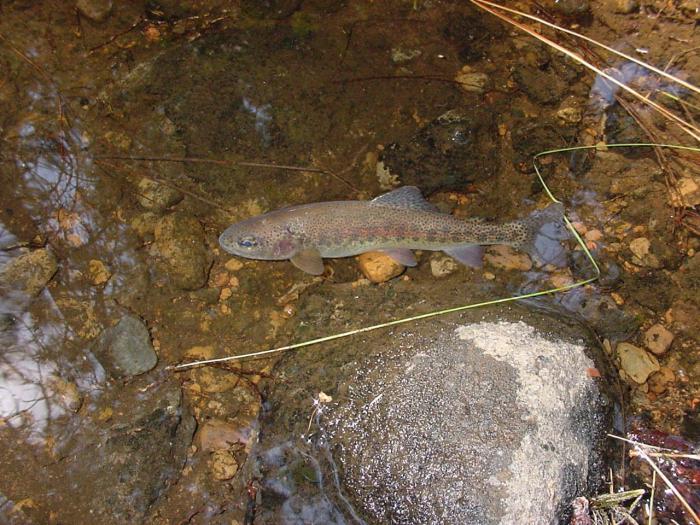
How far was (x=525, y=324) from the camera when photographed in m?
4.55

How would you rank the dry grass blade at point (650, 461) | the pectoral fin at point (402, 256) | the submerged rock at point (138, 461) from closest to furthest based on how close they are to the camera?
the dry grass blade at point (650, 461) < the submerged rock at point (138, 461) < the pectoral fin at point (402, 256)

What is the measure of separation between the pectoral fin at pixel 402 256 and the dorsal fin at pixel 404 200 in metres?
0.50

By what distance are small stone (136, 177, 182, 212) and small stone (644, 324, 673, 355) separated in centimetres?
556

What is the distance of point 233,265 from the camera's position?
18.5 ft

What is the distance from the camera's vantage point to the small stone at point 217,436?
479 centimetres

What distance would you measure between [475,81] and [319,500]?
17.1 feet

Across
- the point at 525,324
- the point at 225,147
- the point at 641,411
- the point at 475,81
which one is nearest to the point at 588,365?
the point at 525,324

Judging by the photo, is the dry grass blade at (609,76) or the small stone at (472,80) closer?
the dry grass blade at (609,76)

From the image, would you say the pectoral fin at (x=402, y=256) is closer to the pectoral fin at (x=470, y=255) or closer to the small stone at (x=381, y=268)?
the small stone at (x=381, y=268)

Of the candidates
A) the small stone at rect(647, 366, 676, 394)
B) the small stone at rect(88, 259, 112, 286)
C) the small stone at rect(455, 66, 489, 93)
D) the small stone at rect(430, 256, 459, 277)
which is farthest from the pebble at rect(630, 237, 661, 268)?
the small stone at rect(88, 259, 112, 286)

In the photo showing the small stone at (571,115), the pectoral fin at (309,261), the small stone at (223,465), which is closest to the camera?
the small stone at (223,465)

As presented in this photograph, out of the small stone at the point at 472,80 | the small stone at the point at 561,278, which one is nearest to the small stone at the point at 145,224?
the small stone at the point at 472,80

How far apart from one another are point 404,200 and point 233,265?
2.15 m

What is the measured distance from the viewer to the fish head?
17.5 feet
